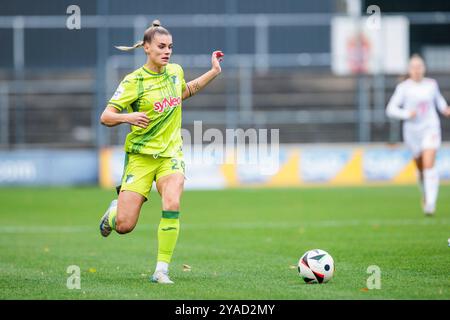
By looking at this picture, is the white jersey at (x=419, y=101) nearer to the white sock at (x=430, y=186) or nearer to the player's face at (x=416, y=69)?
the player's face at (x=416, y=69)

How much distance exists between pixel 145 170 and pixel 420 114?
889 cm

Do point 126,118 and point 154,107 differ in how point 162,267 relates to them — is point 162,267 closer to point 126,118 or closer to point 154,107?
point 126,118

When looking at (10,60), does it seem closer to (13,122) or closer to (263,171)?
(13,122)

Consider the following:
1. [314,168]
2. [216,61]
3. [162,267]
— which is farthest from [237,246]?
[314,168]

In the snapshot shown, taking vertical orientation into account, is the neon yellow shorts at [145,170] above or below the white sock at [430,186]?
above

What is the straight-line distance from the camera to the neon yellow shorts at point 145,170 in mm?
9852

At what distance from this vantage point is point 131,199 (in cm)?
993

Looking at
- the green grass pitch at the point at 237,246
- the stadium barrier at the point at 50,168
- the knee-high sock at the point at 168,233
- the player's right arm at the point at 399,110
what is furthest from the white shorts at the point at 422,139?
the stadium barrier at the point at 50,168

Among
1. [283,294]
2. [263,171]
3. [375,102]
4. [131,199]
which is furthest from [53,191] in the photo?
[283,294]

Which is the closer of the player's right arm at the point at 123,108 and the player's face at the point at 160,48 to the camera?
the player's right arm at the point at 123,108

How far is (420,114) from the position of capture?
17.7 metres

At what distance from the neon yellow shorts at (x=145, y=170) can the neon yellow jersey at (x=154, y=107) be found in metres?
0.08
